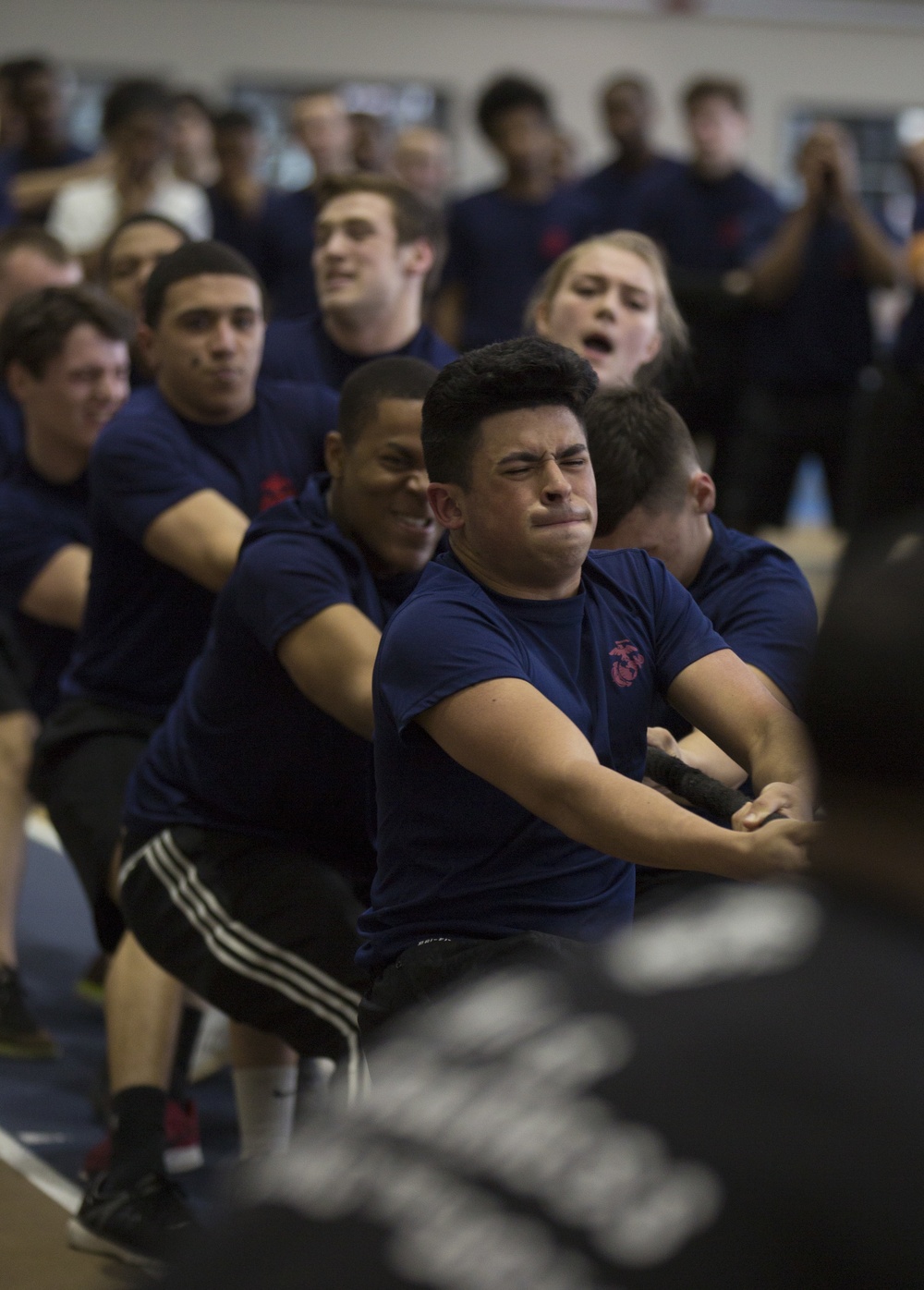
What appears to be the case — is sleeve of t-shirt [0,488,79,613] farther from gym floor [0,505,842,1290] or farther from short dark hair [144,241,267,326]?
gym floor [0,505,842,1290]

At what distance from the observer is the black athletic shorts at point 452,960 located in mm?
2104

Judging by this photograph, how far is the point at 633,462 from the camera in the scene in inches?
101

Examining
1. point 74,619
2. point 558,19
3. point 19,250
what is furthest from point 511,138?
point 558,19

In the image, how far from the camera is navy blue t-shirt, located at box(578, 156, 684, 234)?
24.2ft

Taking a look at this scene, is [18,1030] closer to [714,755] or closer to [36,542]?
[36,542]

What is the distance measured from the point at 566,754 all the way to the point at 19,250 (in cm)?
355

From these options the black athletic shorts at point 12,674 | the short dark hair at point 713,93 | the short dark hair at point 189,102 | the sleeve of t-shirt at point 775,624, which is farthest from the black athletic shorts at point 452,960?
the short dark hair at point 189,102

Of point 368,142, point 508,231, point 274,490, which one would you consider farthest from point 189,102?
point 274,490

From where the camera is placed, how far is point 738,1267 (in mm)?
874

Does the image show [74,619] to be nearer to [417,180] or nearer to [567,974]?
[567,974]

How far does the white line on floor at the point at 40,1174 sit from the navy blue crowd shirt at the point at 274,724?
2.50 ft

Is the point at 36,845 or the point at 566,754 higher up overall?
the point at 566,754

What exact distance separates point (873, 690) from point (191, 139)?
25.3ft

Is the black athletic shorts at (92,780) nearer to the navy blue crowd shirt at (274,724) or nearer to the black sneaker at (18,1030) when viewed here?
the navy blue crowd shirt at (274,724)
